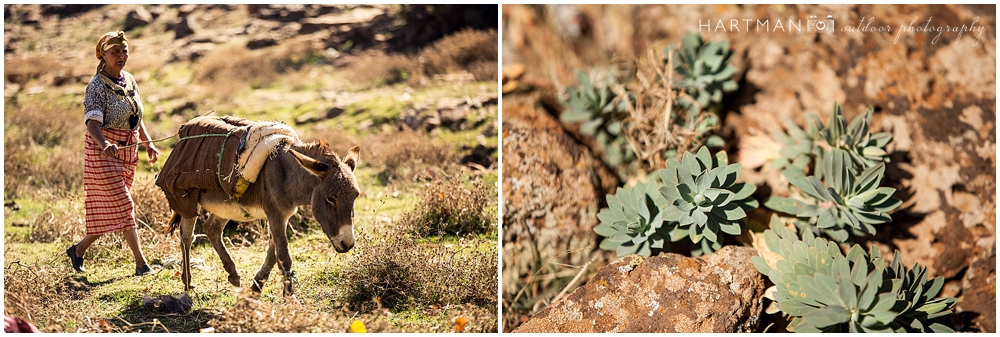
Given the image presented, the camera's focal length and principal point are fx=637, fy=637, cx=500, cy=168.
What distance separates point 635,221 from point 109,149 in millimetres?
2646

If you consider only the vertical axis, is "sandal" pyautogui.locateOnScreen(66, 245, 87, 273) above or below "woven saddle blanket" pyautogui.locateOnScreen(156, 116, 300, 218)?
below

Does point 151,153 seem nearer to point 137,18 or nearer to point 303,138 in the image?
point 303,138

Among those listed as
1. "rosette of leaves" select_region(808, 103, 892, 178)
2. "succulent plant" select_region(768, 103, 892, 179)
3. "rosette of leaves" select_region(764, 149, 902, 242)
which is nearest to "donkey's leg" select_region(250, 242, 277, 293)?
"rosette of leaves" select_region(764, 149, 902, 242)

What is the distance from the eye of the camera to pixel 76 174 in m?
3.73

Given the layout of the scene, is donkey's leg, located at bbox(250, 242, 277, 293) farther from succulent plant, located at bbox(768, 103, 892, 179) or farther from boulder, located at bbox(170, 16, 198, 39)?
succulent plant, located at bbox(768, 103, 892, 179)

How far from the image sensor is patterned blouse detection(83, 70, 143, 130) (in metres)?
3.13

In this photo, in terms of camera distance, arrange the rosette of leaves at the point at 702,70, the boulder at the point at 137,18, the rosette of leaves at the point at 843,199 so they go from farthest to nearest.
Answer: the boulder at the point at 137,18 → the rosette of leaves at the point at 702,70 → the rosette of leaves at the point at 843,199

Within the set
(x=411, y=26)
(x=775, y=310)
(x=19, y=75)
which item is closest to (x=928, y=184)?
(x=775, y=310)

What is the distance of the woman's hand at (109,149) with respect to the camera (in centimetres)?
312

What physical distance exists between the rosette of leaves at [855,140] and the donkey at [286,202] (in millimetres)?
2528

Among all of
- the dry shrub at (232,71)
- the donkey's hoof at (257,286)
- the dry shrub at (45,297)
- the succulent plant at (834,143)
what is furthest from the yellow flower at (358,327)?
the dry shrub at (232,71)

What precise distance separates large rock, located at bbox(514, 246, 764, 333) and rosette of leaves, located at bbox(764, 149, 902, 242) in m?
0.38

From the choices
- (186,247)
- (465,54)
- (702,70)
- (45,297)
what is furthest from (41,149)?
(702,70)

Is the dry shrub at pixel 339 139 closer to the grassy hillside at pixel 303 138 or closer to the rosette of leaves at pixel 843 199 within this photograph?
the grassy hillside at pixel 303 138
